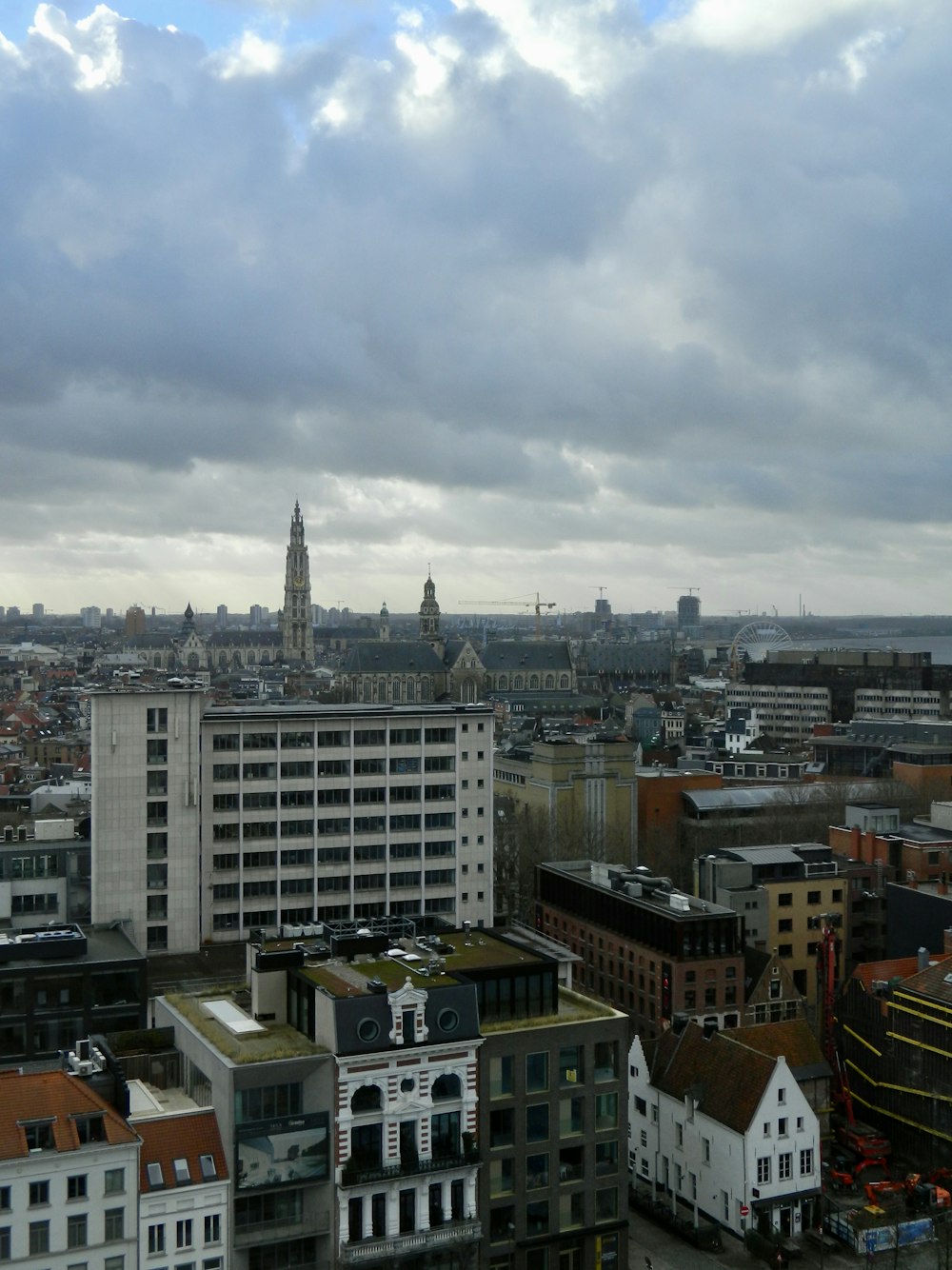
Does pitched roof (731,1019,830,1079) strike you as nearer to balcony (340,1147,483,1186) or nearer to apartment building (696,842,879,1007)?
balcony (340,1147,483,1186)

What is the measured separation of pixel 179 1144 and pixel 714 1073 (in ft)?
61.3

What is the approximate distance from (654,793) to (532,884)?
61.7 ft

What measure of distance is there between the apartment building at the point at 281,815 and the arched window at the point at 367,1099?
2223cm

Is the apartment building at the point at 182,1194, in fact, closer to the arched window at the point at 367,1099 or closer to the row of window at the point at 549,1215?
the arched window at the point at 367,1099

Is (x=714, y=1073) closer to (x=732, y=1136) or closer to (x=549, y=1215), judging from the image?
(x=732, y=1136)

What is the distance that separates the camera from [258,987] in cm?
3866

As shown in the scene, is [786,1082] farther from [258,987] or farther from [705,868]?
[705,868]

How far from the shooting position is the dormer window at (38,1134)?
32.1m

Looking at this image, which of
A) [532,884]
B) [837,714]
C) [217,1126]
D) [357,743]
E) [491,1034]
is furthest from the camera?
[837,714]

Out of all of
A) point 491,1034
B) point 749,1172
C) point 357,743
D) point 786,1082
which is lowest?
point 749,1172

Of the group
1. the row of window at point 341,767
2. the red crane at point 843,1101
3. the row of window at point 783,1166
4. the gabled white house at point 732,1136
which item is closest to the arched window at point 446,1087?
the gabled white house at point 732,1136

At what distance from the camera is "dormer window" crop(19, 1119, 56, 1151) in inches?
1262

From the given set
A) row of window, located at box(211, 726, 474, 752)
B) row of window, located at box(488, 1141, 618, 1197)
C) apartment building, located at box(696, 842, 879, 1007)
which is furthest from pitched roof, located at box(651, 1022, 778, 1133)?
row of window, located at box(211, 726, 474, 752)

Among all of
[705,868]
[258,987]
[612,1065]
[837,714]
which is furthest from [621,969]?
[837,714]
